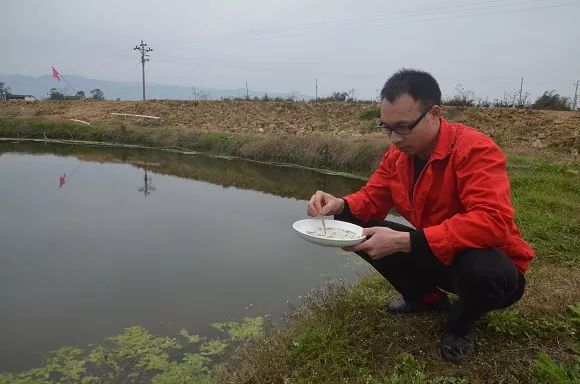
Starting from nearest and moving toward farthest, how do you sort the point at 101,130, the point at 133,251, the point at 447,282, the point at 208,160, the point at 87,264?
the point at 447,282 → the point at 87,264 → the point at 133,251 → the point at 208,160 → the point at 101,130

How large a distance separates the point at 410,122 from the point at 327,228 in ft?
2.45

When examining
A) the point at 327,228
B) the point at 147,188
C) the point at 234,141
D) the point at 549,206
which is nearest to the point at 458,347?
the point at 327,228

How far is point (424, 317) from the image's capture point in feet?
8.38

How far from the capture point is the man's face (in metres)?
1.96

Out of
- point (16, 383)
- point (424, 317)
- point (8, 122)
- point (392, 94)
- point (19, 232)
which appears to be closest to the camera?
point (392, 94)

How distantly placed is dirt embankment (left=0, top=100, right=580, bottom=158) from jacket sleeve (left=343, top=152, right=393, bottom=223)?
8.52 meters

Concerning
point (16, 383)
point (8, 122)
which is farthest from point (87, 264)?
point (8, 122)

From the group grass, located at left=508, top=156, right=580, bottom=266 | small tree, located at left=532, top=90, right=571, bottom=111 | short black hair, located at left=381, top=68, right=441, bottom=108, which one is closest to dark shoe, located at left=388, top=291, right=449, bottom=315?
short black hair, located at left=381, top=68, right=441, bottom=108

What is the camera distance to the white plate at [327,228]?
6.68ft

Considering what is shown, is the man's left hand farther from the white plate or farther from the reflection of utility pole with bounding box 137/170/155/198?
the reflection of utility pole with bounding box 137/170/155/198

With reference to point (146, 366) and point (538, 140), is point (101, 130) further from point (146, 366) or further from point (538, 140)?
point (146, 366)

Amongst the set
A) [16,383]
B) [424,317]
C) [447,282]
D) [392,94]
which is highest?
[392,94]

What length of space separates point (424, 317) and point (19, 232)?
533cm

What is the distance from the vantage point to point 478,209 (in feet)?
5.93
